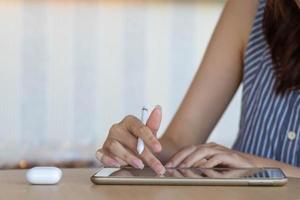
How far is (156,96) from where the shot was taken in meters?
3.36

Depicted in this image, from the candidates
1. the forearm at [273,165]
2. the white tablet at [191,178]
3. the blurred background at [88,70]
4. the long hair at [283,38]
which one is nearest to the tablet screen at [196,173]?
the white tablet at [191,178]

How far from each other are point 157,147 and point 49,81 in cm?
245

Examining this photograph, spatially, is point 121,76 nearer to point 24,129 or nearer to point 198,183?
point 24,129

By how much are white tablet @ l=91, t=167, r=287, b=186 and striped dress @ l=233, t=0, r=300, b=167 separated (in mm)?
365

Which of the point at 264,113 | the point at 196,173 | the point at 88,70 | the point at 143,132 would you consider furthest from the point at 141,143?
the point at 88,70

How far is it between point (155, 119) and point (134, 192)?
7.3 inches

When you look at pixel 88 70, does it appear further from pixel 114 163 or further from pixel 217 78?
pixel 114 163

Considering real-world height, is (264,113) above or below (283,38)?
below

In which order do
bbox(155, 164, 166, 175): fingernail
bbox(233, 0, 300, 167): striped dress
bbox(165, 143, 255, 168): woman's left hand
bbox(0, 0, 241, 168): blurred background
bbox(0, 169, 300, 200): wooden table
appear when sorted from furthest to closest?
bbox(0, 0, 241, 168): blurred background < bbox(233, 0, 300, 167): striped dress < bbox(165, 143, 255, 168): woman's left hand < bbox(155, 164, 166, 175): fingernail < bbox(0, 169, 300, 200): wooden table

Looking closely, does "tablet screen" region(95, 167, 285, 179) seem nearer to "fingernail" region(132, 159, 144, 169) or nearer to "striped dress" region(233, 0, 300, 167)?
"fingernail" region(132, 159, 144, 169)

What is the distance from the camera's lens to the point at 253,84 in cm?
134

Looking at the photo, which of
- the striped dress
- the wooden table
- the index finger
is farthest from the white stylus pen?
the striped dress

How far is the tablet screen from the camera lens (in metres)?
0.85

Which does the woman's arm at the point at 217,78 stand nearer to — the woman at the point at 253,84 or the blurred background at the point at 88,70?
the woman at the point at 253,84
